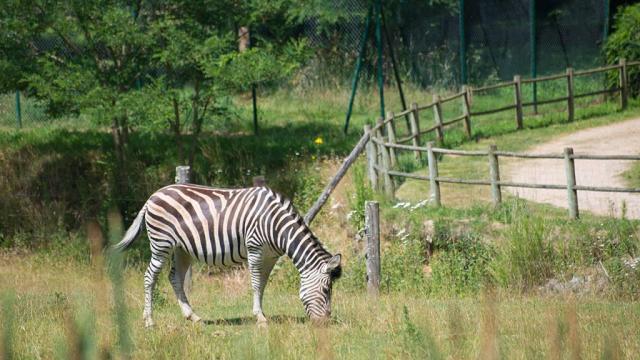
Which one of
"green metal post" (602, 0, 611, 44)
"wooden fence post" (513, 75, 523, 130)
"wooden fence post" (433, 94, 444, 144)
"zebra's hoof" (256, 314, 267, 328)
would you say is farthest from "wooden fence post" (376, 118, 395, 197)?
"green metal post" (602, 0, 611, 44)

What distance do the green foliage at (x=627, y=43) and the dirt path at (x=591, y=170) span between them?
2335 mm

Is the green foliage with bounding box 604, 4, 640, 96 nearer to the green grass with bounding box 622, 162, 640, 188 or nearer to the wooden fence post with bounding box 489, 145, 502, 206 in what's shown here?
the green grass with bounding box 622, 162, 640, 188

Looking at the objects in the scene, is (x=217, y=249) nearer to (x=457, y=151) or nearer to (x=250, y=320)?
(x=250, y=320)

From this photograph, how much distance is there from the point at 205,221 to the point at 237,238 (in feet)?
1.19

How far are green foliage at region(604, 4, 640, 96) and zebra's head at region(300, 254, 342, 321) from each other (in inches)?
669

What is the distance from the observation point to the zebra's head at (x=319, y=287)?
9.61 m

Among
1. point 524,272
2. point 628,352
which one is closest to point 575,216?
point 524,272

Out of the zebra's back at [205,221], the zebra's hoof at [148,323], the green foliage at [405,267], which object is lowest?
the green foliage at [405,267]

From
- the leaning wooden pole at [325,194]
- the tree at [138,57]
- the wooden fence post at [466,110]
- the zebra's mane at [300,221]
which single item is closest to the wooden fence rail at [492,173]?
the leaning wooden pole at [325,194]

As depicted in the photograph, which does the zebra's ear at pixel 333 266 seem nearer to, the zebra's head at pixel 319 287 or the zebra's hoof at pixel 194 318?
the zebra's head at pixel 319 287

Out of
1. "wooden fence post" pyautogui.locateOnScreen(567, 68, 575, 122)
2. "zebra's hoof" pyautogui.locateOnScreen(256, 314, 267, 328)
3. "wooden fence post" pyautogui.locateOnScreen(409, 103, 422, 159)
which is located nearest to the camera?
"zebra's hoof" pyautogui.locateOnScreen(256, 314, 267, 328)

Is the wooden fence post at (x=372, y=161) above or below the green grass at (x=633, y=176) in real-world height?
above

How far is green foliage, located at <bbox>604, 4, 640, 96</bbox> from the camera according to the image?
81.5 ft

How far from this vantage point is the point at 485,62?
Result: 26.1 m
